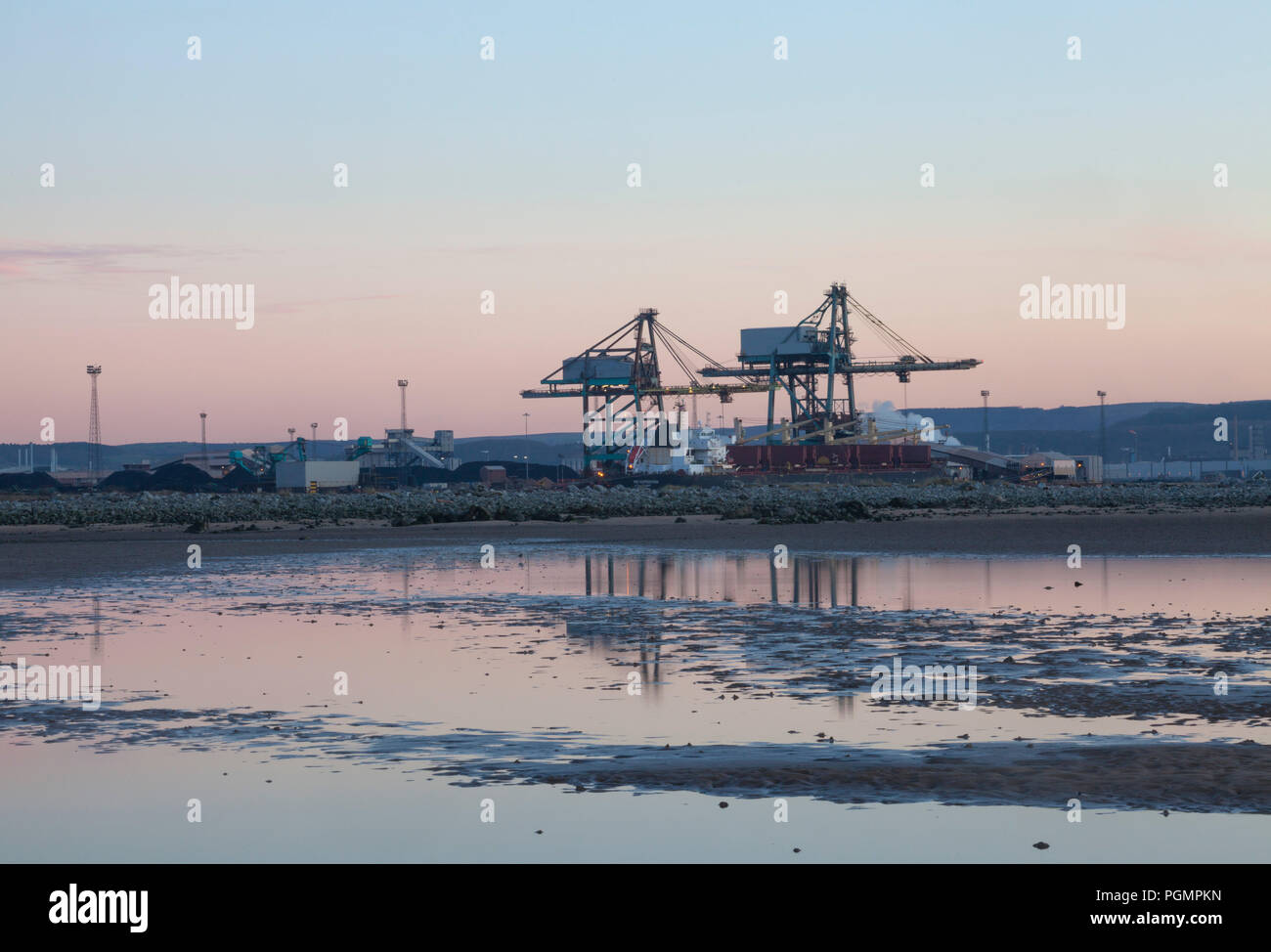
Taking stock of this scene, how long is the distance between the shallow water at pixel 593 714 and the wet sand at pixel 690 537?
11.1 m

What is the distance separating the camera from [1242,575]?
1145 inches

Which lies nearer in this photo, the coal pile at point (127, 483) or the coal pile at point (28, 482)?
the coal pile at point (127, 483)

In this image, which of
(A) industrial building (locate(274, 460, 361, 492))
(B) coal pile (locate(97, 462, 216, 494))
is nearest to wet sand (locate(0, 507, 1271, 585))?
(A) industrial building (locate(274, 460, 361, 492))

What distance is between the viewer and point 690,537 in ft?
157

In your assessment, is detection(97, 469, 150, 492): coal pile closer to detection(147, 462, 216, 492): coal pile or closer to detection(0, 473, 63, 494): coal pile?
detection(147, 462, 216, 492): coal pile

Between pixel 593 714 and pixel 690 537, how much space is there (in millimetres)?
34326

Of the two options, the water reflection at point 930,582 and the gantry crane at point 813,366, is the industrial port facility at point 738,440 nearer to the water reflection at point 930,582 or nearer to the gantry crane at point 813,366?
the gantry crane at point 813,366

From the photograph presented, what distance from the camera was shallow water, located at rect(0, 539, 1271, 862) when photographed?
8.94 metres

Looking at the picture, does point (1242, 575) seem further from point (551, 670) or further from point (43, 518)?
point (43, 518)

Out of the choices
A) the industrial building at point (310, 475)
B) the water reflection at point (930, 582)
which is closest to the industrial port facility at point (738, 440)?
the industrial building at point (310, 475)

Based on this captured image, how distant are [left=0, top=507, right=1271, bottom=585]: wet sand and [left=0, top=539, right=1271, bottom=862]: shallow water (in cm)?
1111

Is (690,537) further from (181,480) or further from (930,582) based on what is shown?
(181,480)

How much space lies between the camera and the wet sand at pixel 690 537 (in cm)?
3847
